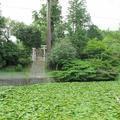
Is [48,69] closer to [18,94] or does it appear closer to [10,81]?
[10,81]

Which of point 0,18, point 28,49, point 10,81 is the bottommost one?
point 10,81

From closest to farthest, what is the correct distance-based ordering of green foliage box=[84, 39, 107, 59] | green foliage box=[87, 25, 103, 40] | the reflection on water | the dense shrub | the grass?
the grass < the reflection on water < the dense shrub < green foliage box=[84, 39, 107, 59] < green foliage box=[87, 25, 103, 40]

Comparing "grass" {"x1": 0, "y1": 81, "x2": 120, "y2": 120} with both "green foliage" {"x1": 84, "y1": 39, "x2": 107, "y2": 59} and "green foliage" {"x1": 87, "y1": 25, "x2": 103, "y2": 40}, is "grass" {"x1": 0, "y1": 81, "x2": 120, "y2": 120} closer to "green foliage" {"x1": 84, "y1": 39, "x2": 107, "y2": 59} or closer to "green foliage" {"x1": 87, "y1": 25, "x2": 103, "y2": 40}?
"green foliage" {"x1": 84, "y1": 39, "x2": 107, "y2": 59}

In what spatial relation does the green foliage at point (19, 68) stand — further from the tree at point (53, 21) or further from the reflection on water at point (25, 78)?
the tree at point (53, 21)

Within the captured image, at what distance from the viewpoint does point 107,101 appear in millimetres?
8703

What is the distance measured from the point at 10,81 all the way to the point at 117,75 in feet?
16.8

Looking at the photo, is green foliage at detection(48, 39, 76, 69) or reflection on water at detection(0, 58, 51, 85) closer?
reflection on water at detection(0, 58, 51, 85)

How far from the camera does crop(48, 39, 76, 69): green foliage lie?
1648 cm

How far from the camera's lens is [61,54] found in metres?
16.5

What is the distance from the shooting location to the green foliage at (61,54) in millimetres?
16484

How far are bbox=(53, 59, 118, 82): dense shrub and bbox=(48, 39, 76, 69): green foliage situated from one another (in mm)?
554

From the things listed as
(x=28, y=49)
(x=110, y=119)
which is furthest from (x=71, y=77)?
(x=110, y=119)

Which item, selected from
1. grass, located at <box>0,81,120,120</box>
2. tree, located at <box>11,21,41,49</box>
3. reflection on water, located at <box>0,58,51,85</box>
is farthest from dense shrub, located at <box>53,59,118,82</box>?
grass, located at <box>0,81,120,120</box>

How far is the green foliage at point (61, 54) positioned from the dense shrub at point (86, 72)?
55 centimetres
